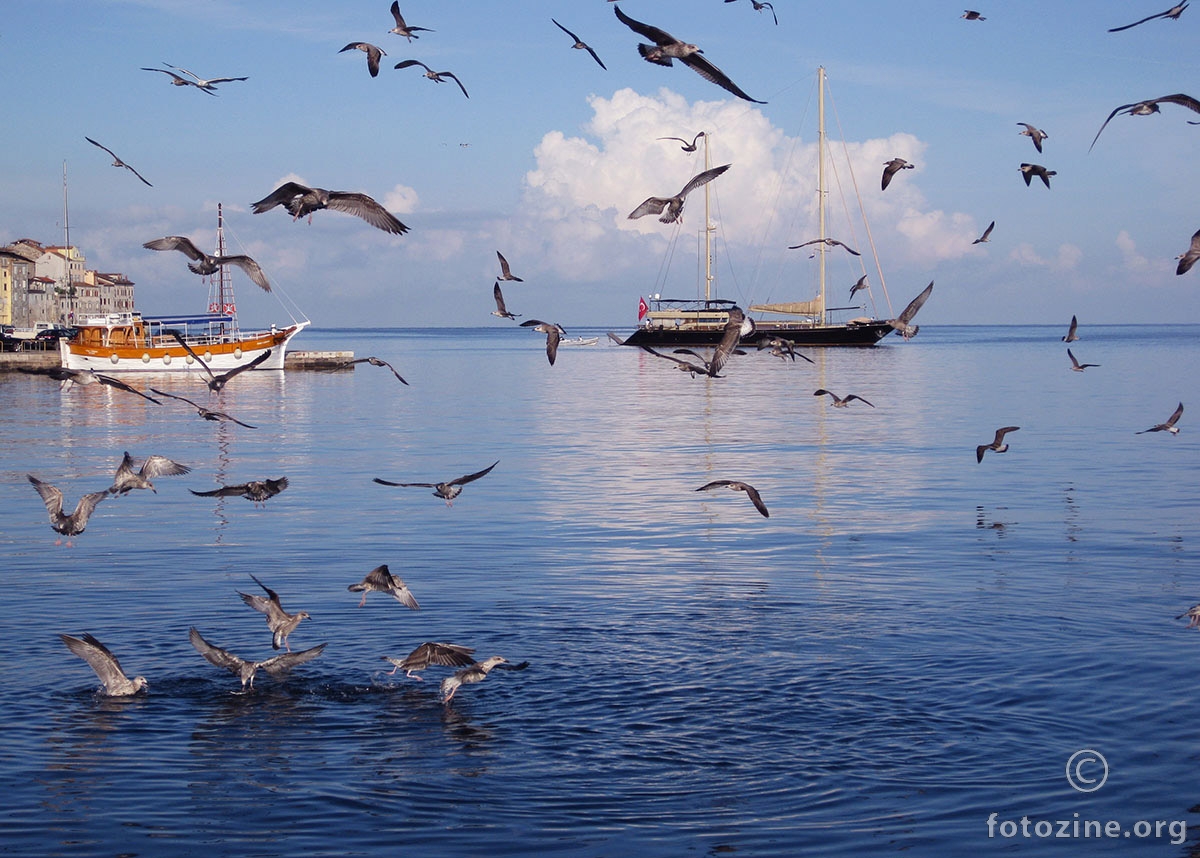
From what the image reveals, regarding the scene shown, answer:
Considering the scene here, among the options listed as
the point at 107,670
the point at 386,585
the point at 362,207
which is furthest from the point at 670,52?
the point at 107,670

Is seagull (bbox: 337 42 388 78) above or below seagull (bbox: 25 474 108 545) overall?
above

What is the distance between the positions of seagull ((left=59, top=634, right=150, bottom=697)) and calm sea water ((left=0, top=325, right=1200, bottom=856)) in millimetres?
224

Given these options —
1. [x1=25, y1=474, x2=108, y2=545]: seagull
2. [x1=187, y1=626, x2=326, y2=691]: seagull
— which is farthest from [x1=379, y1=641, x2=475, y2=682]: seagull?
[x1=25, y1=474, x2=108, y2=545]: seagull

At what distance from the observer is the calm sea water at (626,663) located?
10305mm

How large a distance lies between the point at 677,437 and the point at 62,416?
27.7 metres

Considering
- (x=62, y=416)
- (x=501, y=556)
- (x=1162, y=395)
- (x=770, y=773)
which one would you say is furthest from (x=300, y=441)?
(x=1162, y=395)

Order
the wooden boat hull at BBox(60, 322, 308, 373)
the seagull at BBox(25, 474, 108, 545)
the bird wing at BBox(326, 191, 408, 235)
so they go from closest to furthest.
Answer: the seagull at BBox(25, 474, 108, 545)
the bird wing at BBox(326, 191, 408, 235)
the wooden boat hull at BBox(60, 322, 308, 373)

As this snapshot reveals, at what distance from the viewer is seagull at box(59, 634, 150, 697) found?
12672 millimetres

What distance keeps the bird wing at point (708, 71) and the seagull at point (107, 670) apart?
29.0ft

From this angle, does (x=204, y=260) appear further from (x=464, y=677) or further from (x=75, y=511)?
(x=464, y=677)

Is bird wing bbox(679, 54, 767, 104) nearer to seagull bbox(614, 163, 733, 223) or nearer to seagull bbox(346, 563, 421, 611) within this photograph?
seagull bbox(614, 163, 733, 223)

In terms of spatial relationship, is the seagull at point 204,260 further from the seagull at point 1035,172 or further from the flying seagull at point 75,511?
the seagull at point 1035,172

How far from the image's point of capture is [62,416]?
53781 millimetres

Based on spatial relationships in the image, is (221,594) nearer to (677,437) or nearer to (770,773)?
(770,773)
